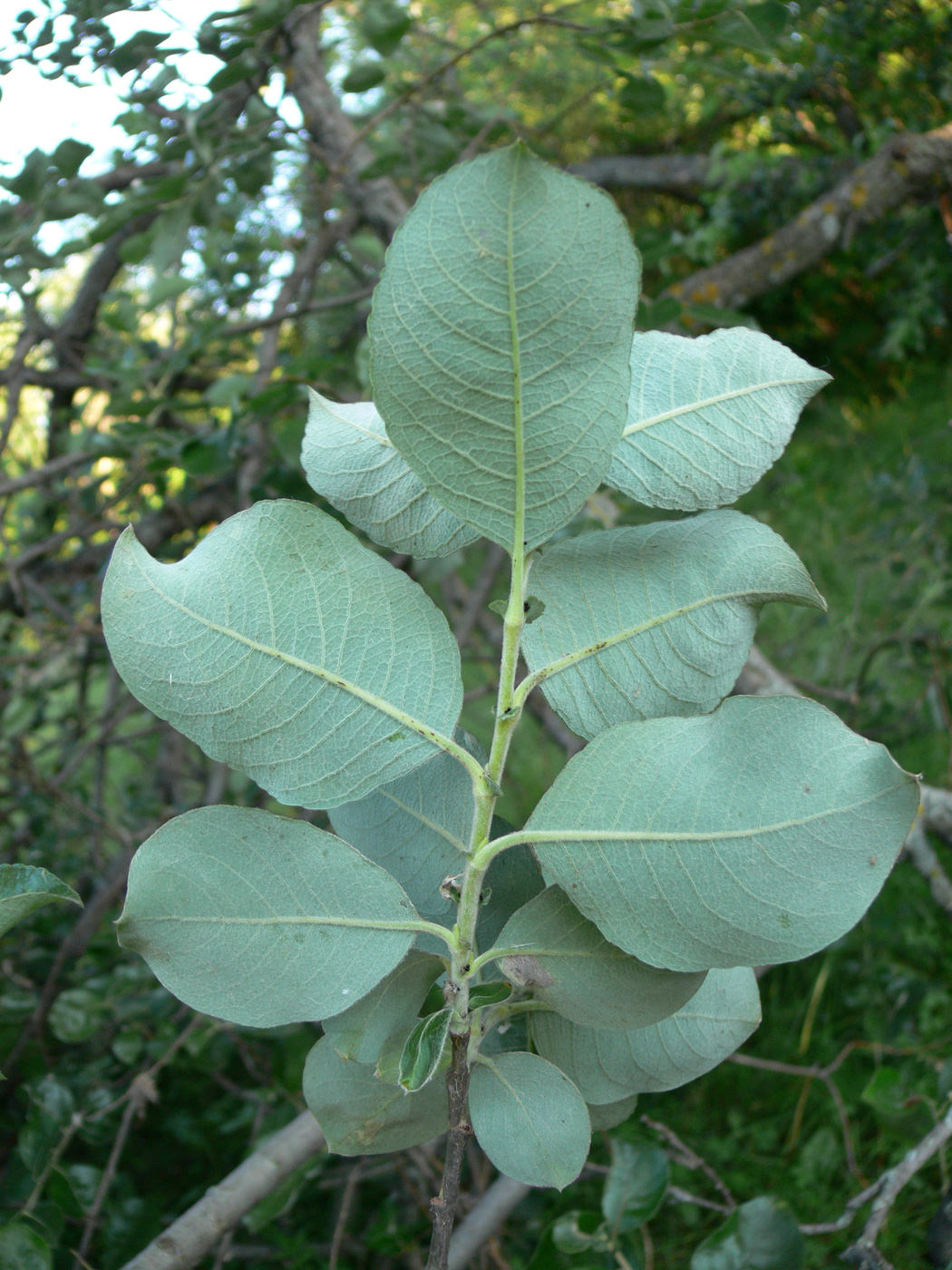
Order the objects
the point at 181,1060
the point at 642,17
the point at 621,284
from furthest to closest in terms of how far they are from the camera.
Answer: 1. the point at 181,1060
2. the point at 642,17
3. the point at 621,284

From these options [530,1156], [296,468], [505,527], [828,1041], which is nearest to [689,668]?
[505,527]

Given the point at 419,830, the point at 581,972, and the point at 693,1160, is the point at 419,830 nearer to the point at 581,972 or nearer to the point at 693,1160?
the point at 581,972

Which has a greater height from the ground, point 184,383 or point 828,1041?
point 184,383

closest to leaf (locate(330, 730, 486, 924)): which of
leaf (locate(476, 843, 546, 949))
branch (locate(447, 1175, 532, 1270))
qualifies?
leaf (locate(476, 843, 546, 949))

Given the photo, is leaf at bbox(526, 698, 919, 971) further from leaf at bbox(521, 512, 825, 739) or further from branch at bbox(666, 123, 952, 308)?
branch at bbox(666, 123, 952, 308)

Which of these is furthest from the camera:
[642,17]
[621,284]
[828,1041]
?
[828,1041]

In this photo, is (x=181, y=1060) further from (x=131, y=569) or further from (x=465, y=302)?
(x=465, y=302)

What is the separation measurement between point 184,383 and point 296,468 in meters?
0.57

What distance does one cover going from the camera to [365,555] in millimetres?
388

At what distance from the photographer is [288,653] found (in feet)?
1.24

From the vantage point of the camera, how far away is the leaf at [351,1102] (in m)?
0.45

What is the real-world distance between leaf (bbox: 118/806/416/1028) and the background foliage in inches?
12.9

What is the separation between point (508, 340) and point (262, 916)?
264 mm

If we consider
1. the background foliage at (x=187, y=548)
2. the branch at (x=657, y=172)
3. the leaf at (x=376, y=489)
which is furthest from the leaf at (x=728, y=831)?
the branch at (x=657, y=172)
